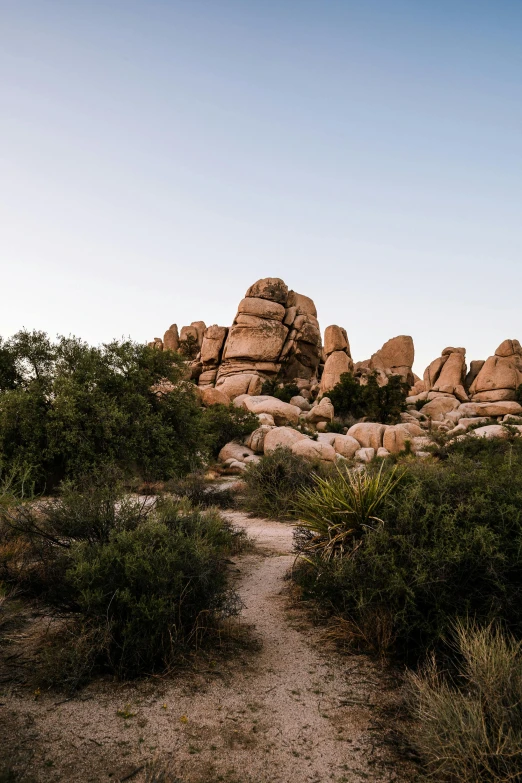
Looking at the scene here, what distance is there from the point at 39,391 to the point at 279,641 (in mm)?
13391

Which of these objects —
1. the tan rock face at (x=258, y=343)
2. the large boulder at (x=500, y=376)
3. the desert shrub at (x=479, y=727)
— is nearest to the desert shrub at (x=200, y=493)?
the desert shrub at (x=479, y=727)

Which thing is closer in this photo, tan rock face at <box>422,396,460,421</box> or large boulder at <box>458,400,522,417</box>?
large boulder at <box>458,400,522,417</box>

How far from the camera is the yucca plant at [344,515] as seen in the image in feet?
19.7

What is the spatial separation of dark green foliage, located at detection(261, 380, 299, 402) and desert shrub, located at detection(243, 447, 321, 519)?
33495 millimetres

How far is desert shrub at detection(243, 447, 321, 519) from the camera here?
1360 centimetres

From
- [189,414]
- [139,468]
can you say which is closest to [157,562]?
[139,468]

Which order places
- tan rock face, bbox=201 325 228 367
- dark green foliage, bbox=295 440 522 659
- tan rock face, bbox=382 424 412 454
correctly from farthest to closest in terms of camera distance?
tan rock face, bbox=201 325 228 367 < tan rock face, bbox=382 424 412 454 < dark green foliage, bbox=295 440 522 659

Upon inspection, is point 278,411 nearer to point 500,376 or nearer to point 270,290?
point 270,290

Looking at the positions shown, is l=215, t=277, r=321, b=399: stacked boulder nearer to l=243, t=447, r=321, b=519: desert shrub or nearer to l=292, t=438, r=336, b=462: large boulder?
l=292, t=438, r=336, b=462: large boulder

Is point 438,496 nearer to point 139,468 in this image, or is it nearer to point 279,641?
point 279,641

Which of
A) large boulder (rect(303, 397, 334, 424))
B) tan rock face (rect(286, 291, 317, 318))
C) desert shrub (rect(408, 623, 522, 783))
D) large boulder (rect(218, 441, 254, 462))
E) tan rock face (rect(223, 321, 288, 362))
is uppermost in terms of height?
tan rock face (rect(286, 291, 317, 318))

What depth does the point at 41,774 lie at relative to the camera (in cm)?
310

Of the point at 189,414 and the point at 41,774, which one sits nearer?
the point at 41,774

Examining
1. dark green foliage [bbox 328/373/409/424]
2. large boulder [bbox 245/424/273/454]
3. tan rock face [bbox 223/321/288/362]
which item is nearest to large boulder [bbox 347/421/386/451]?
large boulder [bbox 245/424/273/454]
